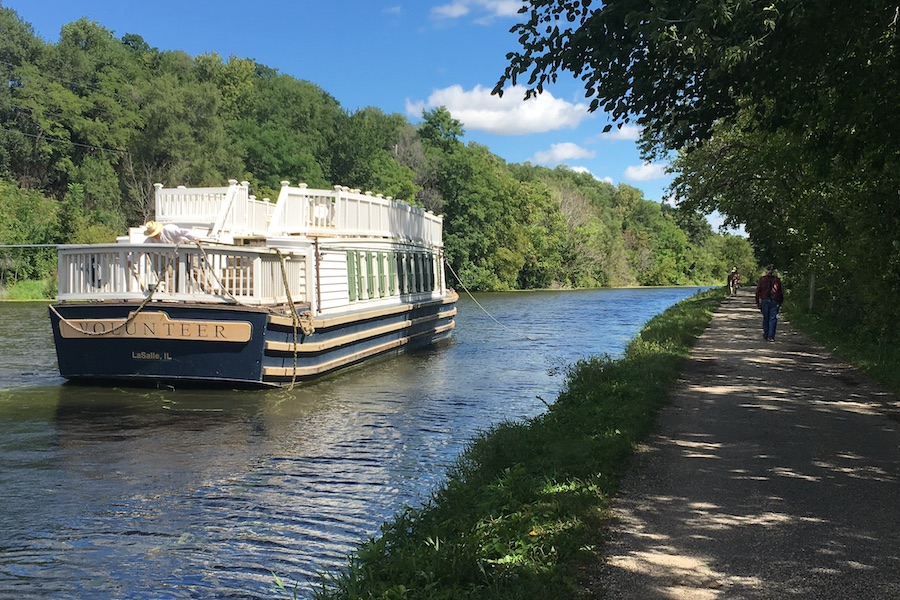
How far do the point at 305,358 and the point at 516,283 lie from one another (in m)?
74.5

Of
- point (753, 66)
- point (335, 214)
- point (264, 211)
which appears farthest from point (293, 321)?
point (753, 66)

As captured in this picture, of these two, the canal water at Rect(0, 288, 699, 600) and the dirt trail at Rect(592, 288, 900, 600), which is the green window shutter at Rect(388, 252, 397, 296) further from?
the dirt trail at Rect(592, 288, 900, 600)

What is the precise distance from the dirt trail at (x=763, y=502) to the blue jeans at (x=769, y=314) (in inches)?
311

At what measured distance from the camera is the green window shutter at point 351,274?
20828mm

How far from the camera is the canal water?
7098 millimetres

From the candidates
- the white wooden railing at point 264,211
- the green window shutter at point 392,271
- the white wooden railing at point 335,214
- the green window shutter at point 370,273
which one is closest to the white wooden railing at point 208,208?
the white wooden railing at point 264,211

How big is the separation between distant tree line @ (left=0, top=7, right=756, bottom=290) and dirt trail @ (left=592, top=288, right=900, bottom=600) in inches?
1641

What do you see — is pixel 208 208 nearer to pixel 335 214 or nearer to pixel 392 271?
pixel 335 214

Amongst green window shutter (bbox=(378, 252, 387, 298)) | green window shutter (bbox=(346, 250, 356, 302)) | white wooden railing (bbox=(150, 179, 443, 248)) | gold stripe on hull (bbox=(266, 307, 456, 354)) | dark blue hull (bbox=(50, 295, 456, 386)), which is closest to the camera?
dark blue hull (bbox=(50, 295, 456, 386))

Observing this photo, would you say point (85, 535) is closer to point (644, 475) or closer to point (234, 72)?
point (644, 475)

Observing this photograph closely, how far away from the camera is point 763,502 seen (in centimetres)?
689

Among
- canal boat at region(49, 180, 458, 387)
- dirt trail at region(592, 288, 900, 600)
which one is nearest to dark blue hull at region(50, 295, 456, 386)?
canal boat at region(49, 180, 458, 387)

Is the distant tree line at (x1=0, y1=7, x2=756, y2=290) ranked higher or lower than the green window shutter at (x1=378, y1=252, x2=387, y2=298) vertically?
higher

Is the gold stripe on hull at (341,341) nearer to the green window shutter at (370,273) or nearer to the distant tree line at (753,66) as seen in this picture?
the green window shutter at (370,273)
